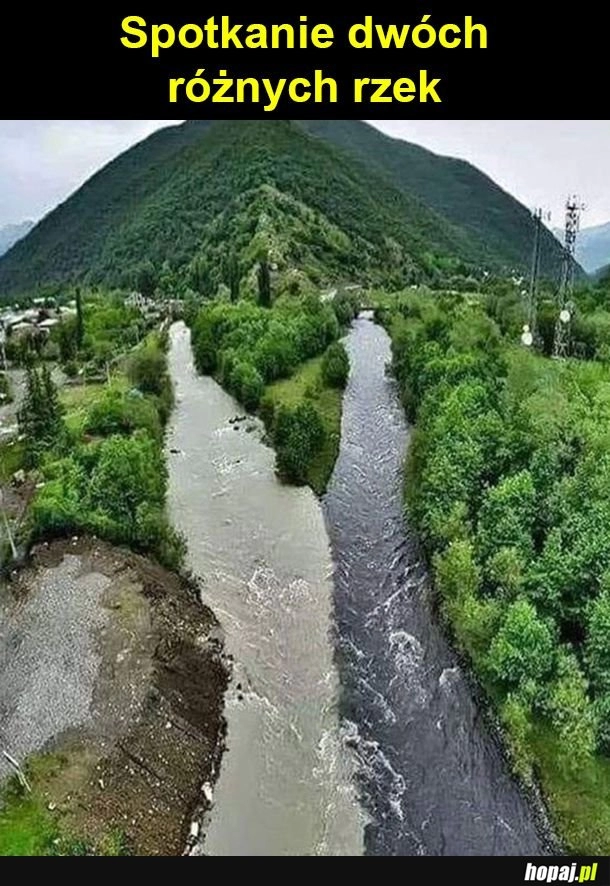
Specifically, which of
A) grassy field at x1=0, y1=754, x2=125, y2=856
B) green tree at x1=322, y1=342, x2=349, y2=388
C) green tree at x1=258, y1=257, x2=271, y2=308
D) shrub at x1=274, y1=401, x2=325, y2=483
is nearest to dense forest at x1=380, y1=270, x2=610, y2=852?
shrub at x1=274, y1=401, x2=325, y2=483

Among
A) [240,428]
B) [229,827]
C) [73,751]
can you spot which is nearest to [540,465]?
[229,827]

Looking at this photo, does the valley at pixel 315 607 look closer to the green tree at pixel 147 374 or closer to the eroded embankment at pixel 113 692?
the eroded embankment at pixel 113 692

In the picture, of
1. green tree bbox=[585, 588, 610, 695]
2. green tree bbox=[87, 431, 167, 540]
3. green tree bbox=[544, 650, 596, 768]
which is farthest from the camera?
green tree bbox=[87, 431, 167, 540]

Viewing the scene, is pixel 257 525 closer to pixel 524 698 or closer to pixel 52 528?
pixel 52 528
